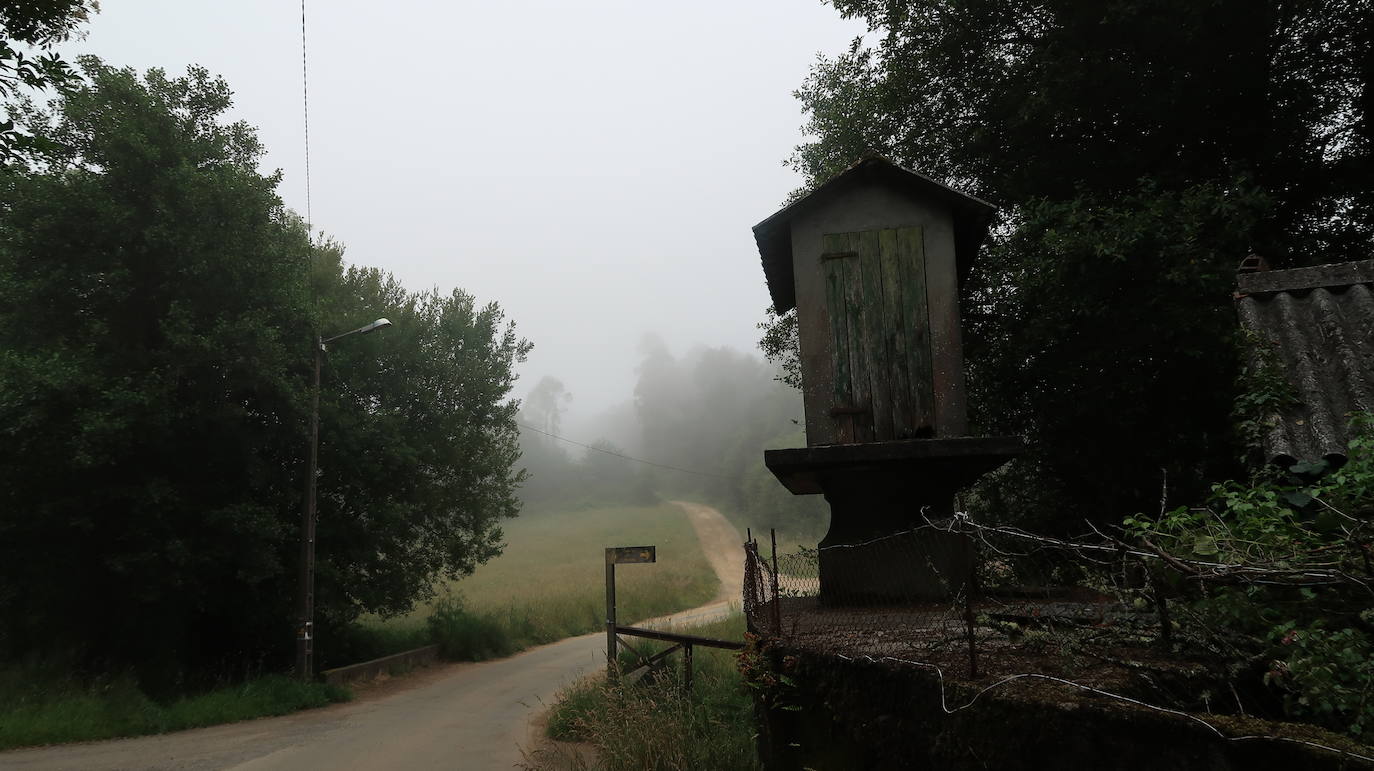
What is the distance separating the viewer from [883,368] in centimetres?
701

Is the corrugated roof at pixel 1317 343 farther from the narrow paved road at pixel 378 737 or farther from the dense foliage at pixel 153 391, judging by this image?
the dense foliage at pixel 153 391

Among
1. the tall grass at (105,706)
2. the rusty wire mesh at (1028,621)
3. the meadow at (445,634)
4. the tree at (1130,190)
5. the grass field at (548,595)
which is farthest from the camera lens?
the grass field at (548,595)

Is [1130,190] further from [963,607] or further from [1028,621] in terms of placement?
[1028,621]

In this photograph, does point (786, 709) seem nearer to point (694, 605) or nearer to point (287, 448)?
point (287, 448)

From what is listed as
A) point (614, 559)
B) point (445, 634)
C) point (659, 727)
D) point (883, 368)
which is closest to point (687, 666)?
point (614, 559)

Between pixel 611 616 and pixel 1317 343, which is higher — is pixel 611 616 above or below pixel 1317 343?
below

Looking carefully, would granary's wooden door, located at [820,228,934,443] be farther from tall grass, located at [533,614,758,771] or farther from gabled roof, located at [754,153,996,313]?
tall grass, located at [533,614,758,771]

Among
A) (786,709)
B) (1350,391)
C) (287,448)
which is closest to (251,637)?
(287,448)

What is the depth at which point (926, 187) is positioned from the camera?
7.28 meters

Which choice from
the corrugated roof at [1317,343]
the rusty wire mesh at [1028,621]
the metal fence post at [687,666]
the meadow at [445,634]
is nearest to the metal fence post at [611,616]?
the metal fence post at [687,666]

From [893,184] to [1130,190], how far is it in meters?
5.91

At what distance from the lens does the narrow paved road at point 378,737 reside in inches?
380

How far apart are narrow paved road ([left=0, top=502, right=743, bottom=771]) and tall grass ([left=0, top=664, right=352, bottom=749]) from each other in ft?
0.94

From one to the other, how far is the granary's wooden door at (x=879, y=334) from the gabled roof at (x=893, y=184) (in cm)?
41
